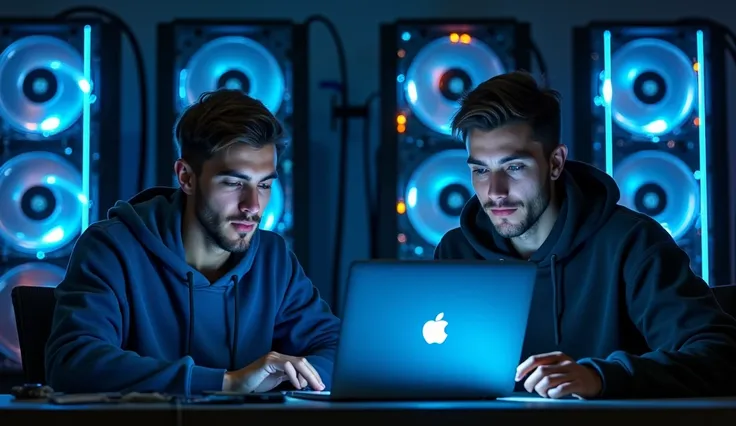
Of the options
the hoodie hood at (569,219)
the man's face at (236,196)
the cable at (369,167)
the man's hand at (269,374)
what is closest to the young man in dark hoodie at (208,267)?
the man's face at (236,196)

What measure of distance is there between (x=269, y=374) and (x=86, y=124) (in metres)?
1.39

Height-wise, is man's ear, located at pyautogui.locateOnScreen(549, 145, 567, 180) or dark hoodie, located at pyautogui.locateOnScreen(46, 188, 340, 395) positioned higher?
man's ear, located at pyautogui.locateOnScreen(549, 145, 567, 180)

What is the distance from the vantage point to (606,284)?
2180 millimetres

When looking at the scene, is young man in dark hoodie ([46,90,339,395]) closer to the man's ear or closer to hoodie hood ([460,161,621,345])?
hoodie hood ([460,161,621,345])

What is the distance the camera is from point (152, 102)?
3684 mm

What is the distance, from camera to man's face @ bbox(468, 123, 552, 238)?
2.20 metres

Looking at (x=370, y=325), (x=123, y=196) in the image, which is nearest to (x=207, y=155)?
(x=370, y=325)

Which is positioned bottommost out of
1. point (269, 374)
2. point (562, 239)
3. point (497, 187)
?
point (269, 374)

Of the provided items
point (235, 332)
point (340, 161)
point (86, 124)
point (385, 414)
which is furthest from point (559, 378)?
point (340, 161)

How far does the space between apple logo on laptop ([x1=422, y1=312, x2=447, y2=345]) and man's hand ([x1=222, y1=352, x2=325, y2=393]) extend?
1.36ft

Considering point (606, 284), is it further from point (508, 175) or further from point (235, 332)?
point (235, 332)

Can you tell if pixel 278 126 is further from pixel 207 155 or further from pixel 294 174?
pixel 294 174

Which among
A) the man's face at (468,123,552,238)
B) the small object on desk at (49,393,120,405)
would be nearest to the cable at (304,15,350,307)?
the man's face at (468,123,552,238)

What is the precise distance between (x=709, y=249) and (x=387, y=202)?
2.97 ft
